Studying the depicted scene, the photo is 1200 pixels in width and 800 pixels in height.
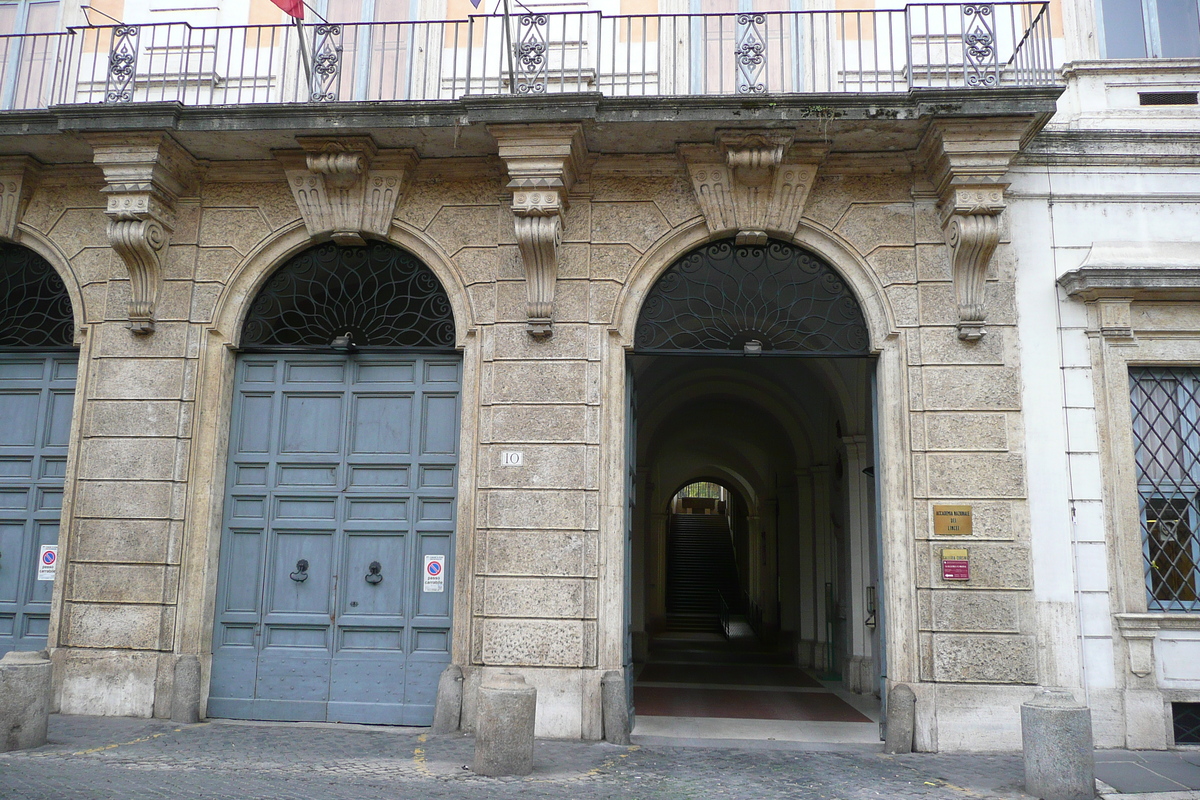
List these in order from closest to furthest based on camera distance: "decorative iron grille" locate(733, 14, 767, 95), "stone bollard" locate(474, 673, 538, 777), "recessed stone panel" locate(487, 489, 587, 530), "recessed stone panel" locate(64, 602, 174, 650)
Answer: "stone bollard" locate(474, 673, 538, 777), "recessed stone panel" locate(487, 489, 587, 530), "recessed stone panel" locate(64, 602, 174, 650), "decorative iron grille" locate(733, 14, 767, 95)

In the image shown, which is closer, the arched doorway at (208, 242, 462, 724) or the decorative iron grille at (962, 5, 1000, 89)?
the decorative iron grille at (962, 5, 1000, 89)

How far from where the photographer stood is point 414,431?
830 centimetres

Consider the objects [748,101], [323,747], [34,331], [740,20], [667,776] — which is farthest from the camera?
[34,331]

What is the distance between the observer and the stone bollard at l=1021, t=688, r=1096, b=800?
5.90 metres

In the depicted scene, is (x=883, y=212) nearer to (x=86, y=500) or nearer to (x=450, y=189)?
(x=450, y=189)

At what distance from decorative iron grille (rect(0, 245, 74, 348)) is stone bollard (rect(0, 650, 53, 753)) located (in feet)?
11.2

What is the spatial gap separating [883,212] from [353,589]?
19.9ft

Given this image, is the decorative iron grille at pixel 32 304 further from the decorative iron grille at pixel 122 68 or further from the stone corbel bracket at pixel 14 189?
the decorative iron grille at pixel 122 68

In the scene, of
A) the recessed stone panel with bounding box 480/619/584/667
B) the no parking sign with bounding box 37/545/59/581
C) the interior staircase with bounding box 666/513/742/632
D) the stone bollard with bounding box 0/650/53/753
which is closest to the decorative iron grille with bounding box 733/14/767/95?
the recessed stone panel with bounding box 480/619/584/667

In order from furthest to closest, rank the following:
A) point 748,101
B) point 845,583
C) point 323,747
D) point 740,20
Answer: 1. point 845,583
2. point 740,20
3. point 748,101
4. point 323,747

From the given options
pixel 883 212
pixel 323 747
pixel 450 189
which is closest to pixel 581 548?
pixel 323 747

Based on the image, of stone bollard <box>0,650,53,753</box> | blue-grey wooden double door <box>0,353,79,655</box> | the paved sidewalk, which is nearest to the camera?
the paved sidewalk

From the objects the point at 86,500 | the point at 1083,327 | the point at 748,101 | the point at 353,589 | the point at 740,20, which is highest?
the point at 740,20

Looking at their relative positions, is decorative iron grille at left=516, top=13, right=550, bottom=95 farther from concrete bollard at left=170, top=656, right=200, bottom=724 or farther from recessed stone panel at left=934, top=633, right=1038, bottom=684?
recessed stone panel at left=934, top=633, right=1038, bottom=684
